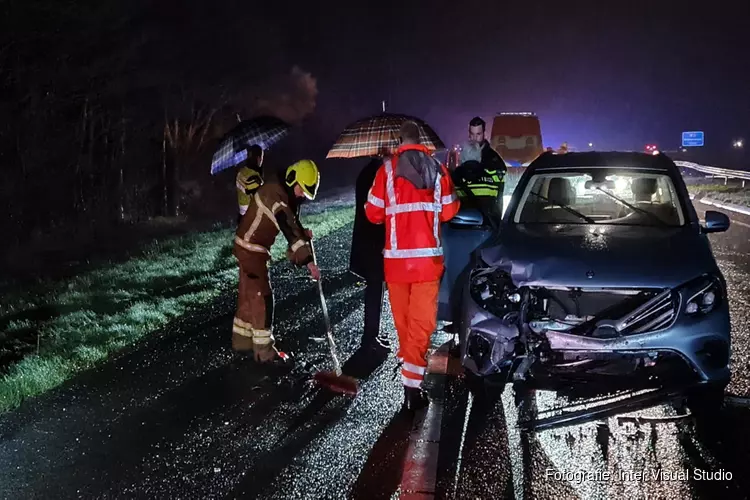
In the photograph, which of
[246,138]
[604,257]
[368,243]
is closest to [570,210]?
[604,257]

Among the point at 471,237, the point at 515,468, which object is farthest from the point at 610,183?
the point at 515,468

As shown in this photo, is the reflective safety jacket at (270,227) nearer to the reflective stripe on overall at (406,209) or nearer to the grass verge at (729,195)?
the reflective stripe on overall at (406,209)

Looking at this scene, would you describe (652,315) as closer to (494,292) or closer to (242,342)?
(494,292)

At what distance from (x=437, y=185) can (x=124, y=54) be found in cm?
1787

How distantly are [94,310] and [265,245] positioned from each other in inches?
141

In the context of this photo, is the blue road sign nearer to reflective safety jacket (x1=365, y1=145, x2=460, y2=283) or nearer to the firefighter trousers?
the firefighter trousers

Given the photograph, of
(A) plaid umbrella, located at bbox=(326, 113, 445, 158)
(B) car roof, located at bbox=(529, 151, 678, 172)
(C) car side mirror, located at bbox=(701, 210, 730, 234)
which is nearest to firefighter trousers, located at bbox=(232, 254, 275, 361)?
(A) plaid umbrella, located at bbox=(326, 113, 445, 158)

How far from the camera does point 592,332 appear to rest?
4727 mm

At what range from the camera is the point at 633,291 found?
4836 millimetres

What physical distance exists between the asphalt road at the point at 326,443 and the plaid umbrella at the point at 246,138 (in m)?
2.49

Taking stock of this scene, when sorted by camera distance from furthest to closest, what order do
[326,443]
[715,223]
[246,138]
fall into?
1. [246,138]
2. [715,223]
3. [326,443]

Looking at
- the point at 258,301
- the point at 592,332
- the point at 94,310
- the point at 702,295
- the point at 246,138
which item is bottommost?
the point at 94,310

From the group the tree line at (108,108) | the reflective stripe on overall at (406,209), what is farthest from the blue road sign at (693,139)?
the reflective stripe on overall at (406,209)

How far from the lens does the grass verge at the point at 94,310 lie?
21.1 feet
